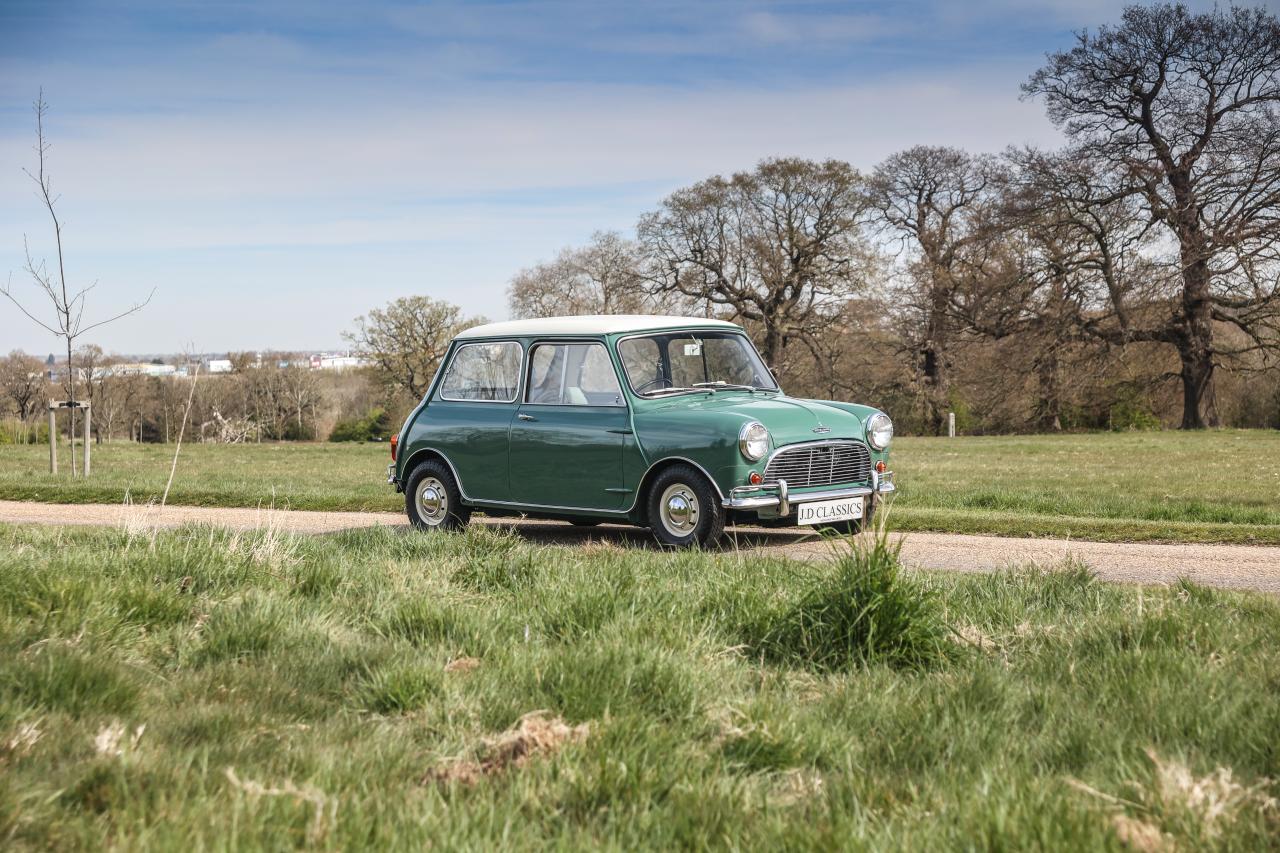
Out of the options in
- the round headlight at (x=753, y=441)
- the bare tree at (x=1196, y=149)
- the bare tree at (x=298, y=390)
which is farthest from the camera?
the bare tree at (x=298, y=390)

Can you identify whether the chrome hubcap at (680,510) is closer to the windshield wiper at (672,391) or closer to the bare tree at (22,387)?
the windshield wiper at (672,391)

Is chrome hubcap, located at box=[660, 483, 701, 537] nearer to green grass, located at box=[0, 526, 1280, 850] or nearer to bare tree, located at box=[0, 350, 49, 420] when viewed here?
green grass, located at box=[0, 526, 1280, 850]

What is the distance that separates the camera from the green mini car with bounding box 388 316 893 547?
912 centimetres

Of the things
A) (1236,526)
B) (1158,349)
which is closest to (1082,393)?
(1158,349)

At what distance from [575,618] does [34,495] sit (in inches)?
547

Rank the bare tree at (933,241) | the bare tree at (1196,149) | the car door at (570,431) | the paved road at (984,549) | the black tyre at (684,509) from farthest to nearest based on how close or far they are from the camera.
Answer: the bare tree at (933,241)
the bare tree at (1196,149)
the car door at (570,431)
the black tyre at (684,509)
the paved road at (984,549)

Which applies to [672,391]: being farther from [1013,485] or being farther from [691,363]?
[1013,485]

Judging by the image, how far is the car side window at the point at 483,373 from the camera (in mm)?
10484

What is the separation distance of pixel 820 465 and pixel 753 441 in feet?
2.69

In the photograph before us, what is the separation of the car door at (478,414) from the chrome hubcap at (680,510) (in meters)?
1.66

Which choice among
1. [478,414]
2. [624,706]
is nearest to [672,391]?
[478,414]

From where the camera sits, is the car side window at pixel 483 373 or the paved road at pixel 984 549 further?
the car side window at pixel 483 373

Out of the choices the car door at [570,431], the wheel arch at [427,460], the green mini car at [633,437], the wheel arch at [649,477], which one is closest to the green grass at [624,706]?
the green mini car at [633,437]

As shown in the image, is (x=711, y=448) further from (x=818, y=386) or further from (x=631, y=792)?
(x=818, y=386)
